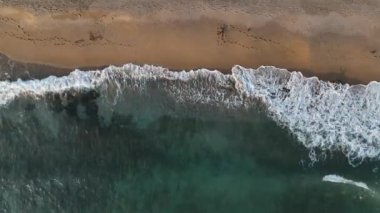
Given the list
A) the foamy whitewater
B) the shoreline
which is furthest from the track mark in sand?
the shoreline

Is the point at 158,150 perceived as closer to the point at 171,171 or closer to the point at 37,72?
the point at 171,171

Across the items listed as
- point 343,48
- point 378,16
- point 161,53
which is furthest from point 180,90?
point 378,16

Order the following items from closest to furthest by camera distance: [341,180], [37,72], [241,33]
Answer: [241,33] < [37,72] < [341,180]

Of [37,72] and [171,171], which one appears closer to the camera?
[37,72]

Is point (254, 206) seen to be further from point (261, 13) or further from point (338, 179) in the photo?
point (261, 13)

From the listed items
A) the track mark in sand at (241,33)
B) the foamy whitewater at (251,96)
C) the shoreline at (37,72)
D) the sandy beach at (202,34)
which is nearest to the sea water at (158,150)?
the foamy whitewater at (251,96)

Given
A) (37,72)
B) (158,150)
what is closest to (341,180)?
(158,150)

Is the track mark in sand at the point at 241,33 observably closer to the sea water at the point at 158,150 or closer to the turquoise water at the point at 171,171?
the sea water at the point at 158,150
